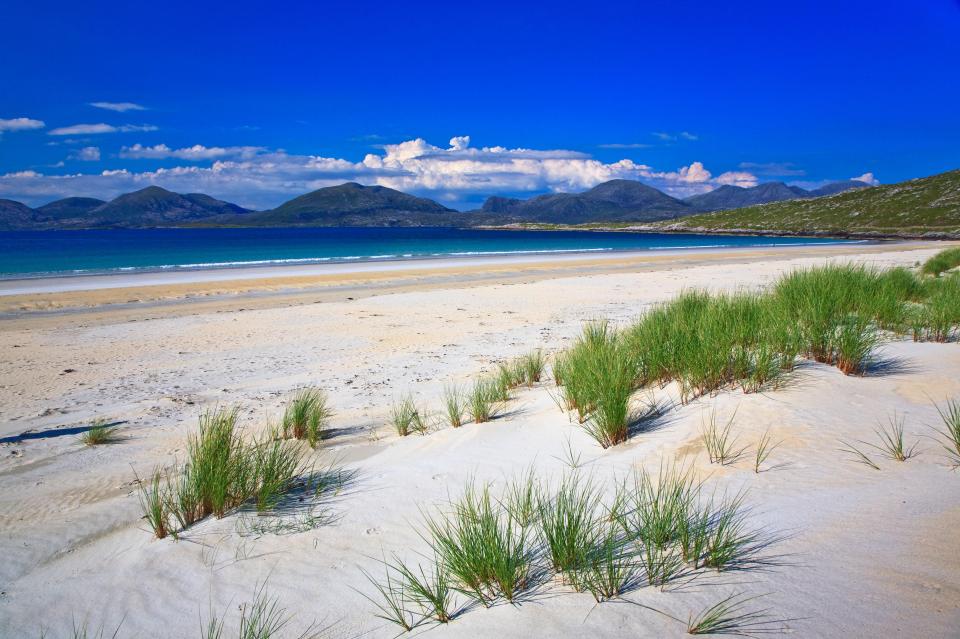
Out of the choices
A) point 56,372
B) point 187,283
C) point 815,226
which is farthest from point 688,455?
point 815,226

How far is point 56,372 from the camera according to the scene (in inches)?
360

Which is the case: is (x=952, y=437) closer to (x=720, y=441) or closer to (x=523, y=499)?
(x=720, y=441)

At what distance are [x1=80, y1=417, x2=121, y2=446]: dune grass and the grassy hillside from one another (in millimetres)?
82610

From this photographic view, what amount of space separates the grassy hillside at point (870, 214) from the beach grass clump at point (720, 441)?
3130 inches

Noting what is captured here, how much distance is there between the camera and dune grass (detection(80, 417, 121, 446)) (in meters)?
5.74

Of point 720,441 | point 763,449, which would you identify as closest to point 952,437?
point 763,449

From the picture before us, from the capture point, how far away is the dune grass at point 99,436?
18.8 feet


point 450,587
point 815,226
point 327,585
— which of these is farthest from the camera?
point 815,226

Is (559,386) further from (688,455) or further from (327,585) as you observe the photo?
(327,585)

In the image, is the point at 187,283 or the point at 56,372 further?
the point at 187,283

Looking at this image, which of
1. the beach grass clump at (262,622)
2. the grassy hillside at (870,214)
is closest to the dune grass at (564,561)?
the beach grass clump at (262,622)

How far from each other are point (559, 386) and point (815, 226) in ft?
337

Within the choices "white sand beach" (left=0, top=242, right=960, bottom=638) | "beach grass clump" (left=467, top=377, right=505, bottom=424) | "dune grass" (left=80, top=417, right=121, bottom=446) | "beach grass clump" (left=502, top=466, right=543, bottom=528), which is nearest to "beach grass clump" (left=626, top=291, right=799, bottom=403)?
"white sand beach" (left=0, top=242, right=960, bottom=638)

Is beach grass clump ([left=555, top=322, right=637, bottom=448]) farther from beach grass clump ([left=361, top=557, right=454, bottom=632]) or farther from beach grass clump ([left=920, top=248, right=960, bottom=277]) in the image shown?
beach grass clump ([left=920, top=248, right=960, bottom=277])
